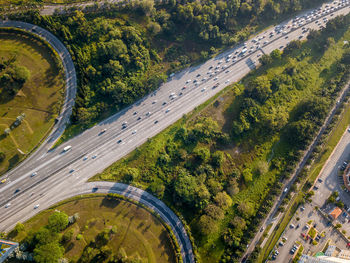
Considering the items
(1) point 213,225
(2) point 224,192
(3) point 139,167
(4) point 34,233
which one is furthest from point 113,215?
(2) point 224,192

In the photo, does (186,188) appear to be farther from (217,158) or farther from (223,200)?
(217,158)

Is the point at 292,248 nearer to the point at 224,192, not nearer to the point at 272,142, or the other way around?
the point at 224,192

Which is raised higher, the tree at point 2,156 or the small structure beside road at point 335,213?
the tree at point 2,156

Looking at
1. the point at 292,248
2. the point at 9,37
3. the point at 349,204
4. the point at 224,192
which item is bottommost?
the point at 292,248

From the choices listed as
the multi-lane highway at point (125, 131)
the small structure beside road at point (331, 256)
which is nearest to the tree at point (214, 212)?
the small structure beside road at point (331, 256)

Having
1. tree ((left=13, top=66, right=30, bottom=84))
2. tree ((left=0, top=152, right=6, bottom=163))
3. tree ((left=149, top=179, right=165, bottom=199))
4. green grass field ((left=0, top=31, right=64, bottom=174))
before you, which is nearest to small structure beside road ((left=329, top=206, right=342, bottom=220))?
tree ((left=149, top=179, right=165, bottom=199))

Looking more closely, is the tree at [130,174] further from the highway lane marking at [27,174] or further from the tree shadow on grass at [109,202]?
the highway lane marking at [27,174]
